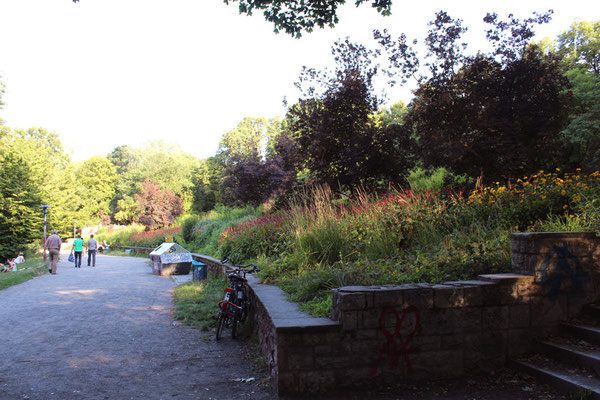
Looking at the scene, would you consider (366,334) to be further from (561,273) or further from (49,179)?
(49,179)

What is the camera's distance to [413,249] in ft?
19.7

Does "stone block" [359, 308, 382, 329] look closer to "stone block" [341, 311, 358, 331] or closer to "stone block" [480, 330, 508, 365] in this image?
"stone block" [341, 311, 358, 331]

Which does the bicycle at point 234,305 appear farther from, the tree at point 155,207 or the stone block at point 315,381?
the tree at point 155,207

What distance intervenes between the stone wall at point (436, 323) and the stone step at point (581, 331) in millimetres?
85

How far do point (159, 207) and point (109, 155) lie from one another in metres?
68.5

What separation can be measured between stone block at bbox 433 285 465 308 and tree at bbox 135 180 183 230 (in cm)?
3259

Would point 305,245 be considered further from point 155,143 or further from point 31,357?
point 155,143

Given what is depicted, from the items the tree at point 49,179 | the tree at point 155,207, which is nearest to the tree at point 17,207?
the tree at point 49,179

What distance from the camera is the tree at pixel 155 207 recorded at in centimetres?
3397

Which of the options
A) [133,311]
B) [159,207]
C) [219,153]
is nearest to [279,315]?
[133,311]

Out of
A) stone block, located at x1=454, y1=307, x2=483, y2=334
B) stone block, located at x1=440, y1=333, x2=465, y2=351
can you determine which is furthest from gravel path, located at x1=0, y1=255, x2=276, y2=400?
stone block, located at x1=454, y1=307, x2=483, y2=334

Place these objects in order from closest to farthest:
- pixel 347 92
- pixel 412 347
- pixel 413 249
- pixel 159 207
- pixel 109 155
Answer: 1. pixel 412 347
2. pixel 413 249
3. pixel 347 92
4. pixel 159 207
5. pixel 109 155

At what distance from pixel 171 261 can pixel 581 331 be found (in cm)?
1334

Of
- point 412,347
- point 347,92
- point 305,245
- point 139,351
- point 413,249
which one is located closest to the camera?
point 412,347
